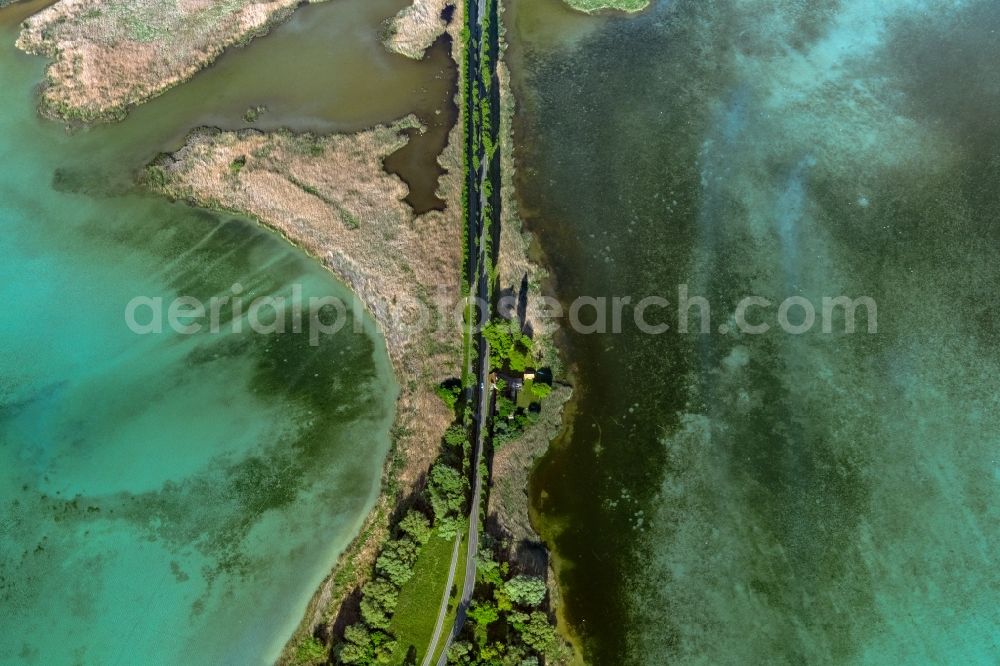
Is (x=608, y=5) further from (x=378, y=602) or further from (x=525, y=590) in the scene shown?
(x=378, y=602)

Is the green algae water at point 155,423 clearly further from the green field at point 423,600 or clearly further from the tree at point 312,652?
the green field at point 423,600

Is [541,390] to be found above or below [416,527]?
above

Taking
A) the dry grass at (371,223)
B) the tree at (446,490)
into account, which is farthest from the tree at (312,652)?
the tree at (446,490)

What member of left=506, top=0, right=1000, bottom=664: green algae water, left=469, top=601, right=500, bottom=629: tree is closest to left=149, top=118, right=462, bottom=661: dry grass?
left=469, top=601, right=500, bottom=629: tree

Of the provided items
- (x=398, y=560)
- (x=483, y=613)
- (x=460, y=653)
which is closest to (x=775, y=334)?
(x=483, y=613)

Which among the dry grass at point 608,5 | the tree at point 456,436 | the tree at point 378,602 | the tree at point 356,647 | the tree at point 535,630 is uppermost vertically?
the dry grass at point 608,5
